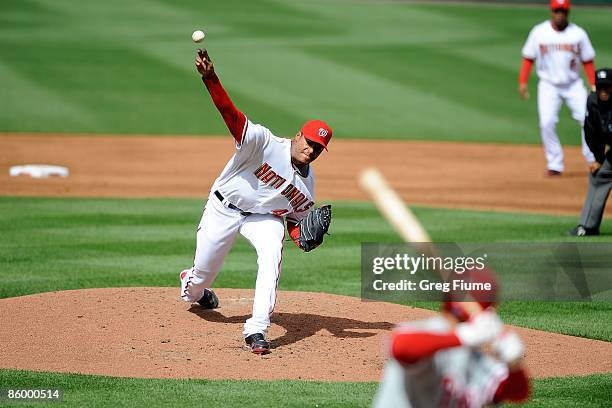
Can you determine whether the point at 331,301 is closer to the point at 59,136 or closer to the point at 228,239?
the point at 228,239

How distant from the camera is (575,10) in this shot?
106 ft

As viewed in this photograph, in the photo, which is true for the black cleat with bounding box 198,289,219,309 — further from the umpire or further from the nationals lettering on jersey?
the umpire

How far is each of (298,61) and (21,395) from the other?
68.5 ft

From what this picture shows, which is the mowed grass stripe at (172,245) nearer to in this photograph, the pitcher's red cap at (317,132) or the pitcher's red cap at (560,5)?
the pitcher's red cap at (317,132)

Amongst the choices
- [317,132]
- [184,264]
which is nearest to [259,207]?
[317,132]

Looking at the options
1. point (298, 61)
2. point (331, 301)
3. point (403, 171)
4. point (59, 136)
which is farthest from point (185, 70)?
point (331, 301)

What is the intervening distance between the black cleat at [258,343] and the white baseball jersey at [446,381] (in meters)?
3.16

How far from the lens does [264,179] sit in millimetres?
7609

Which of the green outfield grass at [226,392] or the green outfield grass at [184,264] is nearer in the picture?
the green outfield grass at [226,392]

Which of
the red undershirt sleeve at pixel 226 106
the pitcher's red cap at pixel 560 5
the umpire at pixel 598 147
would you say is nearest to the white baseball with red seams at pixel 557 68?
the pitcher's red cap at pixel 560 5

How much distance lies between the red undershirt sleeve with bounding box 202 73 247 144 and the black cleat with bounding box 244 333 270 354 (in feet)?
4.55

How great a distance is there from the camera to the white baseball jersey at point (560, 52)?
1603 cm

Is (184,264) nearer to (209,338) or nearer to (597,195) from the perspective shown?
(209,338)

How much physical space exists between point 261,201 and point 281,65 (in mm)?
18697
